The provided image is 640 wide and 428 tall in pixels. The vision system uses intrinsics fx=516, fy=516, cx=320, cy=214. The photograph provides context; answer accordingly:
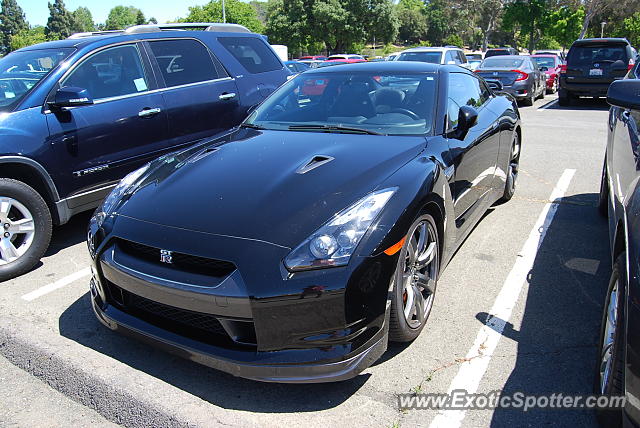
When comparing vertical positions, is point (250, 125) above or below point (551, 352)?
above

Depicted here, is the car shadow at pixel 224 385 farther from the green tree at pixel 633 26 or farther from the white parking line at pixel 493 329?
the green tree at pixel 633 26

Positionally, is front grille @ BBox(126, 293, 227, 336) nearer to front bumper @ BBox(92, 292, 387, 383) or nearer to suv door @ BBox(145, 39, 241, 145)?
front bumper @ BBox(92, 292, 387, 383)

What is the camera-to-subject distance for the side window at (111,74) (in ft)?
15.3

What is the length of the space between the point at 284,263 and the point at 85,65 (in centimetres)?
340

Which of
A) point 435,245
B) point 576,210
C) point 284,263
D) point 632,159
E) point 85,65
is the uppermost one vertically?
point 85,65

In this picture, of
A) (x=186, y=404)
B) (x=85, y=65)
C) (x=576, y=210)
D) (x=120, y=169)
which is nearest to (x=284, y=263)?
(x=186, y=404)

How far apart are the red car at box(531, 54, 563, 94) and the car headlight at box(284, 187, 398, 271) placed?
17087 millimetres

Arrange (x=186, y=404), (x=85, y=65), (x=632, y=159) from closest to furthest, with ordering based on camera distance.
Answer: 1. (x=186, y=404)
2. (x=632, y=159)
3. (x=85, y=65)

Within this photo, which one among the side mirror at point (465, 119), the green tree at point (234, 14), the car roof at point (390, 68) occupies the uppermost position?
the green tree at point (234, 14)

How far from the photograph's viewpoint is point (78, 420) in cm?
251

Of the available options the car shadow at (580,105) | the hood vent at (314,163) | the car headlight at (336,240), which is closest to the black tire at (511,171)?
the hood vent at (314,163)

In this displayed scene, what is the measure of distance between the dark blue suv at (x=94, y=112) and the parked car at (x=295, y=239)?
4.25ft

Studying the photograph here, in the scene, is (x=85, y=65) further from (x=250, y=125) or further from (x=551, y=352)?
(x=551, y=352)

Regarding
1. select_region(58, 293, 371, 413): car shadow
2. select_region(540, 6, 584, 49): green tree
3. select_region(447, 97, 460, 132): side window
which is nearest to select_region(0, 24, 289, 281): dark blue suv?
select_region(58, 293, 371, 413): car shadow
